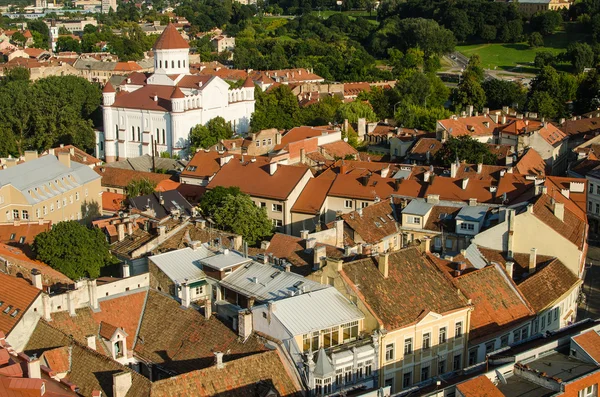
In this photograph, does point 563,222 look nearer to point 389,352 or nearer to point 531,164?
point 389,352

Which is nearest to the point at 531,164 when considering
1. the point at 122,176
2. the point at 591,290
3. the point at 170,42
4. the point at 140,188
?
the point at 591,290

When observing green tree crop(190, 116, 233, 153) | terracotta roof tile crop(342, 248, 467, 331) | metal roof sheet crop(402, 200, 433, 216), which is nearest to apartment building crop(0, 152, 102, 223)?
green tree crop(190, 116, 233, 153)

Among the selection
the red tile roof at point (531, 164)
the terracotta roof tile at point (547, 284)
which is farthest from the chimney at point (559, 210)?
the red tile roof at point (531, 164)

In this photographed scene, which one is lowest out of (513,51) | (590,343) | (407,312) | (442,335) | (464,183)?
(513,51)

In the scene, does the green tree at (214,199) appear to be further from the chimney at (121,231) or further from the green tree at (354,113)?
the green tree at (354,113)

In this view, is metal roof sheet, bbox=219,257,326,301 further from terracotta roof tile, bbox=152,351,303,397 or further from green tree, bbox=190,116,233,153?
green tree, bbox=190,116,233,153
